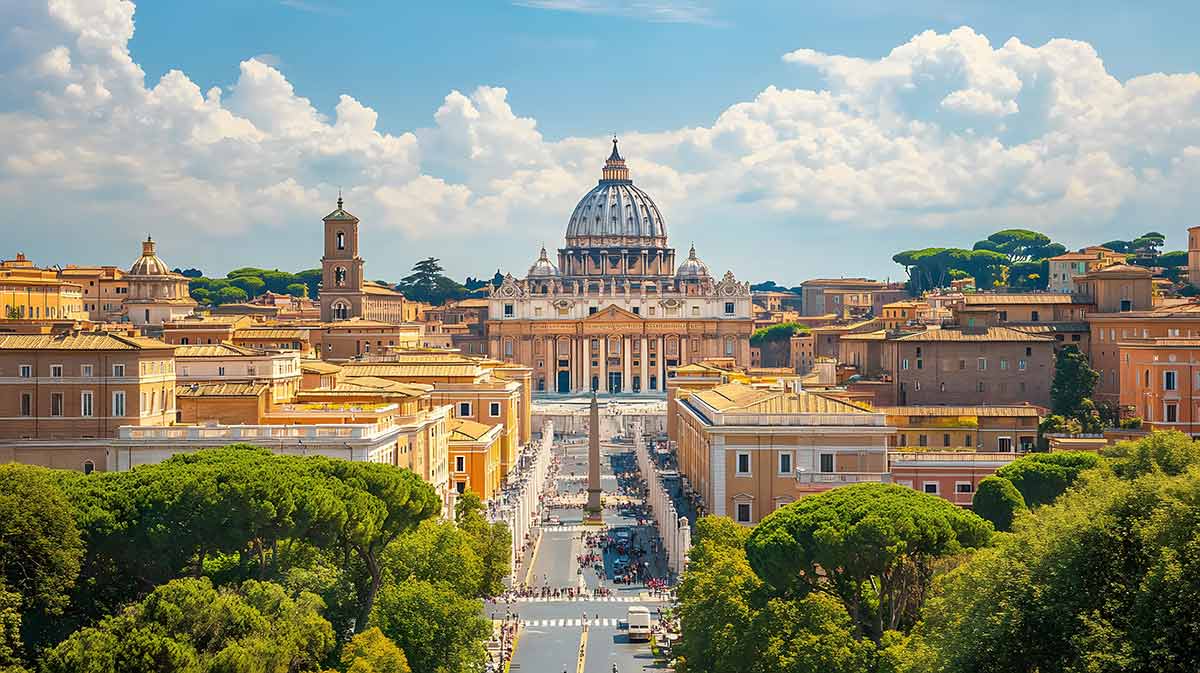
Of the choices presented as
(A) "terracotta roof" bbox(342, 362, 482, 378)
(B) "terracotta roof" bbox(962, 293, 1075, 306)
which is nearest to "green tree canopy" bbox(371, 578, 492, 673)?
(A) "terracotta roof" bbox(342, 362, 482, 378)

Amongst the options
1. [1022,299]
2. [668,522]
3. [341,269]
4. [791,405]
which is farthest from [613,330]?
[791,405]

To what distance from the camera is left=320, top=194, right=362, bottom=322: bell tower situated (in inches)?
3996

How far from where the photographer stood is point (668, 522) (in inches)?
2052

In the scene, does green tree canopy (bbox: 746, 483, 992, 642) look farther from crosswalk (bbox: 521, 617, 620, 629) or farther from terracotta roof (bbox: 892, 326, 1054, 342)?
terracotta roof (bbox: 892, 326, 1054, 342)

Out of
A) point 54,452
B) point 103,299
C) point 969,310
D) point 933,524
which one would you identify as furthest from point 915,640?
point 103,299

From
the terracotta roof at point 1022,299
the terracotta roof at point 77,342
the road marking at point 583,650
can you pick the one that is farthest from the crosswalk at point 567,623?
the terracotta roof at point 1022,299

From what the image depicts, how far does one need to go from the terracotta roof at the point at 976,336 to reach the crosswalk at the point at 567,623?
21.6 metres

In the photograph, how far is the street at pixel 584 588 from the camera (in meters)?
39.8

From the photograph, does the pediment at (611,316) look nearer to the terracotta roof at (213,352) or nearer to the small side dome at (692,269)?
the small side dome at (692,269)

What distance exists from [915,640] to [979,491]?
15.0m

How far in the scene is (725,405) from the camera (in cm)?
5181

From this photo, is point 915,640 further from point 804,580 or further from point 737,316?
point 737,316

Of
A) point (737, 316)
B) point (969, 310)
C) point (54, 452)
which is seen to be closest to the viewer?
point (54, 452)

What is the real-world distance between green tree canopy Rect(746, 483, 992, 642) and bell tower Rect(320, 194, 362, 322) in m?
70.3
